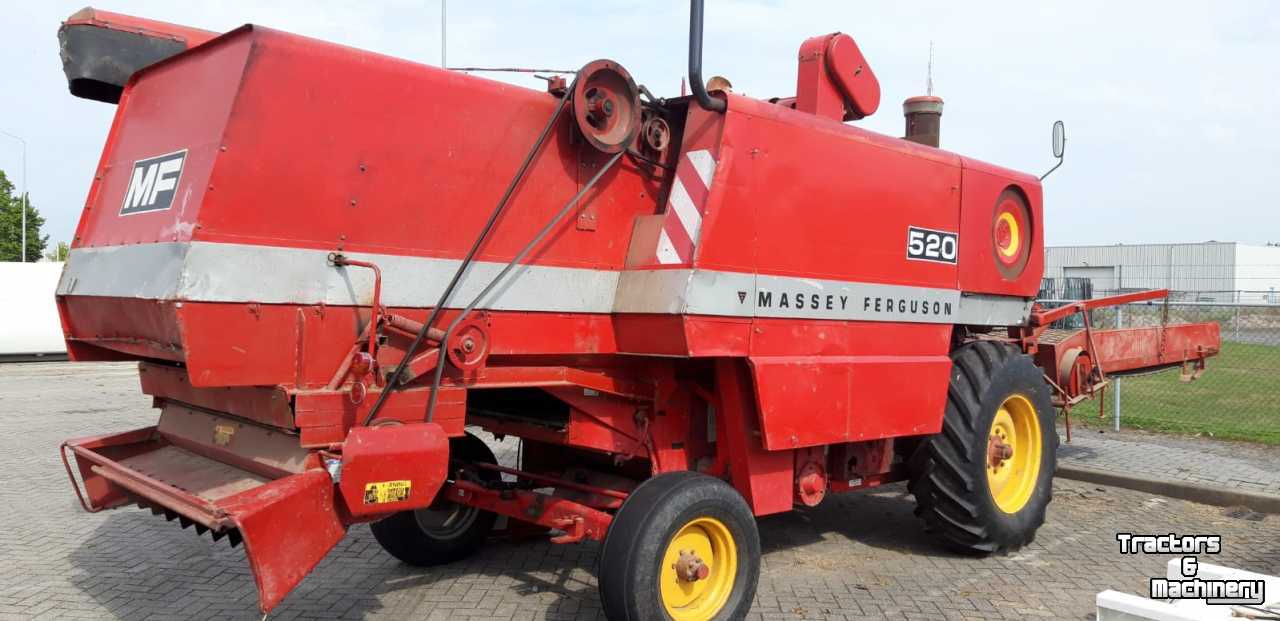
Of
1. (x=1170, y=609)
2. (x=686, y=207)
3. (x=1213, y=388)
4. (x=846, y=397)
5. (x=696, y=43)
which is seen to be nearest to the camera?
(x=1170, y=609)

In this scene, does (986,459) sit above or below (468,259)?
below

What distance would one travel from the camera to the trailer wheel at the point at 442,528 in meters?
5.47

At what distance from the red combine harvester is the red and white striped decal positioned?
16 millimetres

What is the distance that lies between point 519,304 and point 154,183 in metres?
1.60

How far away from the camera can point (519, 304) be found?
4219 millimetres

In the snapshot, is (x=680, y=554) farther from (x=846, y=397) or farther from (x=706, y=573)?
(x=846, y=397)

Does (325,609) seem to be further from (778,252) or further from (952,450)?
(952,450)

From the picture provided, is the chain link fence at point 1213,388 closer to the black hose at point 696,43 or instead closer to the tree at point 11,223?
the black hose at point 696,43

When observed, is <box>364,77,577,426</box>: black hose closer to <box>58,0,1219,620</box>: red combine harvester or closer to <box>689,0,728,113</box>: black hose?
<box>58,0,1219,620</box>: red combine harvester

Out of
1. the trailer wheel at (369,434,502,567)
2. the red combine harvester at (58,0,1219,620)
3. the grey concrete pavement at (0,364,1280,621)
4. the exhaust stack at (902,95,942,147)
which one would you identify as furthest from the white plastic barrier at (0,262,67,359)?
the exhaust stack at (902,95,942,147)

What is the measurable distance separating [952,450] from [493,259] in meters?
3.17

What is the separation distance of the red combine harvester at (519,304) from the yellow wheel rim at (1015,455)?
330 mm

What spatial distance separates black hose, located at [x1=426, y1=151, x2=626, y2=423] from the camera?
385 cm

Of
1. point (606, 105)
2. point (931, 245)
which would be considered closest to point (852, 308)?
point (931, 245)
